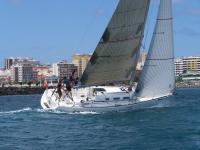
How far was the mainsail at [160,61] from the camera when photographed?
40875 millimetres

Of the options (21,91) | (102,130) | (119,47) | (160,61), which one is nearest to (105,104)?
(160,61)

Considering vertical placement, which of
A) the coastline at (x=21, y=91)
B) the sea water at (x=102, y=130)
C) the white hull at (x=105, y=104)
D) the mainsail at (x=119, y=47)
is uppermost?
the mainsail at (x=119, y=47)

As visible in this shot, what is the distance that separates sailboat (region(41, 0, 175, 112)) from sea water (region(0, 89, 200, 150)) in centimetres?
84

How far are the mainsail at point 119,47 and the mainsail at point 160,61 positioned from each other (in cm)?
124

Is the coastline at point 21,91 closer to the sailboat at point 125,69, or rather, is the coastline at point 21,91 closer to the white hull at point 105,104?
the sailboat at point 125,69

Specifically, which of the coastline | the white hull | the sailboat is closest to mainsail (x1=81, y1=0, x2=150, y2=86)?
the sailboat

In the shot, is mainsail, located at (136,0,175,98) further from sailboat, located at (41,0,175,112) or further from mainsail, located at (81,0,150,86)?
mainsail, located at (81,0,150,86)

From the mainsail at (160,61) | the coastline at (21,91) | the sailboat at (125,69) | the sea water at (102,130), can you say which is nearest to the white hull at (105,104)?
the sailboat at (125,69)

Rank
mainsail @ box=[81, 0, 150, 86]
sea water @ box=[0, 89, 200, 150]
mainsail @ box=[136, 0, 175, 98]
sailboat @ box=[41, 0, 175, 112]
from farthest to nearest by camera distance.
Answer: mainsail @ box=[81, 0, 150, 86] < mainsail @ box=[136, 0, 175, 98] < sailboat @ box=[41, 0, 175, 112] < sea water @ box=[0, 89, 200, 150]

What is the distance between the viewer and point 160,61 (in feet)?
134

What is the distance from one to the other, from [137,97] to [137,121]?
7523mm

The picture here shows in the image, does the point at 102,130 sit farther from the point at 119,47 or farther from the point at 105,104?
the point at 119,47

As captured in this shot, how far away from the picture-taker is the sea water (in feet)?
77.9

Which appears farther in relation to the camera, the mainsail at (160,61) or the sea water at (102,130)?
the mainsail at (160,61)
